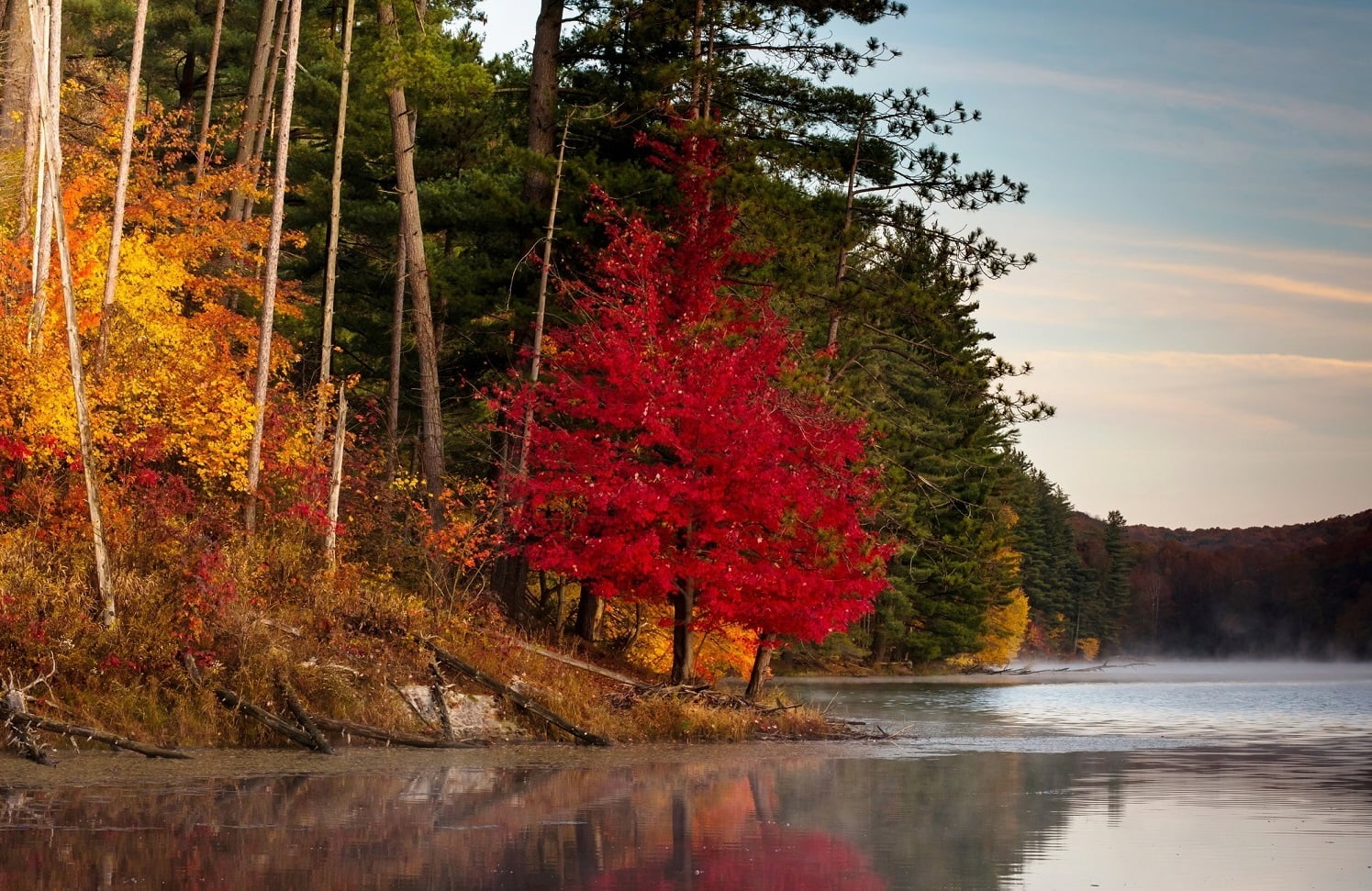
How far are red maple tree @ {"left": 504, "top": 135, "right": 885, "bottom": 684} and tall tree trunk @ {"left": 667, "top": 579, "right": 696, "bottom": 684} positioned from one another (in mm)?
33

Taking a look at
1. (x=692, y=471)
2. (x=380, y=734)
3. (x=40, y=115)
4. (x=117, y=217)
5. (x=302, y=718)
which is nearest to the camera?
(x=302, y=718)

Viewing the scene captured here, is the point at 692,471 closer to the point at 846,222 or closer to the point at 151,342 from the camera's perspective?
the point at 846,222

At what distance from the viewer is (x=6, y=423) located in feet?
67.3

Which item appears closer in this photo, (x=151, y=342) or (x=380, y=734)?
(x=380, y=734)

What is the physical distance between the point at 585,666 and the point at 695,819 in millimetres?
10445

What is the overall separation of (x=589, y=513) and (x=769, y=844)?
11.6 m

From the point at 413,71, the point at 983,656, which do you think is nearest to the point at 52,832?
the point at 413,71

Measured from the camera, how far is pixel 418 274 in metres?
27.8

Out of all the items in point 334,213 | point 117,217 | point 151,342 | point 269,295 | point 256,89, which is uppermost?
point 256,89

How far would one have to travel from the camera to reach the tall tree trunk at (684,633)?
25.1 m

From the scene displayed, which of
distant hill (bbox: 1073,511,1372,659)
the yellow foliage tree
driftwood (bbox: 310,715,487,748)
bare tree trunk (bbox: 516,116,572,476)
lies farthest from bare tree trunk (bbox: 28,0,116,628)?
distant hill (bbox: 1073,511,1372,659)

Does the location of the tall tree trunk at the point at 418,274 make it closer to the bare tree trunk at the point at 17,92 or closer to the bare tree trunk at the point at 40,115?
the bare tree trunk at the point at 17,92

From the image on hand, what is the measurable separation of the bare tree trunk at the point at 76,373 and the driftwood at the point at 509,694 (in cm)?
426

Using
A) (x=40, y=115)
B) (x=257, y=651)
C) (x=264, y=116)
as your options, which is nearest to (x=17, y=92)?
(x=40, y=115)
